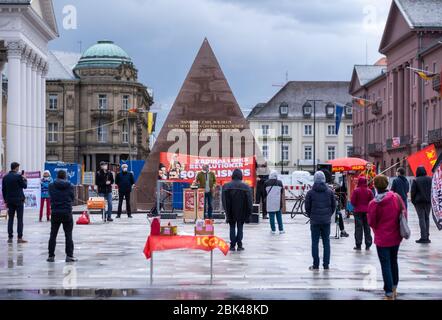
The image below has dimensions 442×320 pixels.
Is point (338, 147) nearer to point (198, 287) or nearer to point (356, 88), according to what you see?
point (356, 88)

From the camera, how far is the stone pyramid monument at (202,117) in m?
36.9

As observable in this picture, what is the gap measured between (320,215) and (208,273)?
2197 mm

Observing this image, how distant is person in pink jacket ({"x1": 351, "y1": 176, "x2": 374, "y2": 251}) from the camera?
18.7 metres

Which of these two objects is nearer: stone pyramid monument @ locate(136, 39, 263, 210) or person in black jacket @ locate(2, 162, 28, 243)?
person in black jacket @ locate(2, 162, 28, 243)

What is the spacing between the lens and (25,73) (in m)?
58.6

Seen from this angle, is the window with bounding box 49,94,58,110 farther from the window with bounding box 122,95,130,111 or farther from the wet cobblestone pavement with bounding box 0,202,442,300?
the wet cobblestone pavement with bounding box 0,202,442,300

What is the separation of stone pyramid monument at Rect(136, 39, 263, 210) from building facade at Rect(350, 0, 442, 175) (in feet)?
96.7

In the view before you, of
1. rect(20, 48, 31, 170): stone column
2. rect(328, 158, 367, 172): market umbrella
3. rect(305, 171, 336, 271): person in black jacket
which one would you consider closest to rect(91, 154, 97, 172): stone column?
rect(20, 48, 31, 170): stone column

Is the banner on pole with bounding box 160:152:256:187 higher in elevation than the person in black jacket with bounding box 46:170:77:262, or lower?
higher

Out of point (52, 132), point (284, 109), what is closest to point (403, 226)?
point (52, 132)

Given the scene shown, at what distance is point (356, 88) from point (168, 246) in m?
90.9

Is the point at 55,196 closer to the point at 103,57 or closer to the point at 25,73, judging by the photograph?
the point at 25,73

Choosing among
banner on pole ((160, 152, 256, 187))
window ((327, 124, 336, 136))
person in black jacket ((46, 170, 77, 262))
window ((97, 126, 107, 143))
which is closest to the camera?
person in black jacket ((46, 170, 77, 262))
